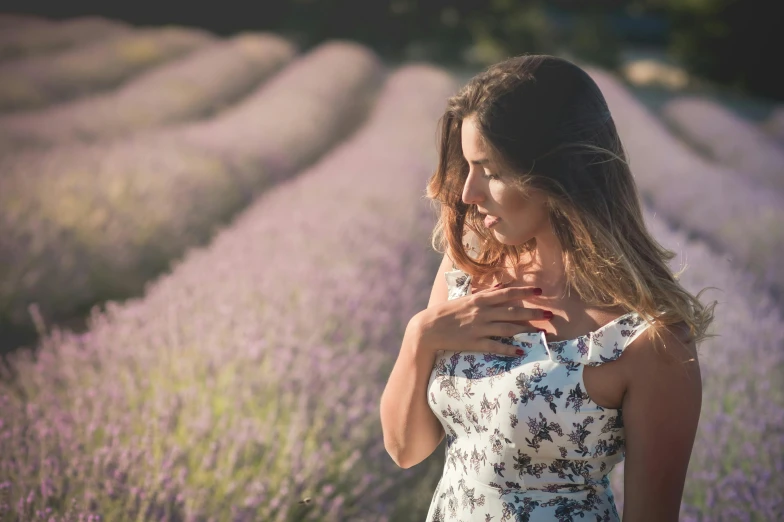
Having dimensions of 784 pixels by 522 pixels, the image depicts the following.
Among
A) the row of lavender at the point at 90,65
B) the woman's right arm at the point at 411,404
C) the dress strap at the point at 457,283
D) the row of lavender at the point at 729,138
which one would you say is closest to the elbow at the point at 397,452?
the woman's right arm at the point at 411,404

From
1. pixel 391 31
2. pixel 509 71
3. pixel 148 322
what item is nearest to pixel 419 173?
pixel 148 322

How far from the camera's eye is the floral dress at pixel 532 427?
134 centimetres

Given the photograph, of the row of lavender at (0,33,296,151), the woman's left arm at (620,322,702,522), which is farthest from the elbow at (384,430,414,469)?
the row of lavender at (0,33,296,151)

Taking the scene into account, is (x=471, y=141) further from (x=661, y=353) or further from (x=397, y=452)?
(x=397, y=452)

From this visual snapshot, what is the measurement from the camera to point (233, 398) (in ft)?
7.41

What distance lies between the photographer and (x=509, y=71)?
1.37m

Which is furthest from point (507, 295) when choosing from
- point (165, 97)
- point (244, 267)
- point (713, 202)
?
point (165, 97)

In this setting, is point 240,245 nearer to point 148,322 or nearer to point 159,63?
point 148,322

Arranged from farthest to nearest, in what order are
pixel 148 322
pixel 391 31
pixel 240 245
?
1. pixel 391 31
2. pixel 240 245
3. pixel 148 322

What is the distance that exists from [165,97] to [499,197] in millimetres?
7420

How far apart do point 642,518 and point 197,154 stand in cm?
494

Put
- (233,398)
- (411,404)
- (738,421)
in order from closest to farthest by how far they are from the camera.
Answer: (411,404)
(233,398)
(738,421)

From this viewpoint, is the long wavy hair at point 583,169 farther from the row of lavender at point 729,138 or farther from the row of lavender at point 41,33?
the row of lavender at point 729,138

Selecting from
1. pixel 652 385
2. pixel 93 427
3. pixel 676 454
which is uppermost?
pixel 652 385
